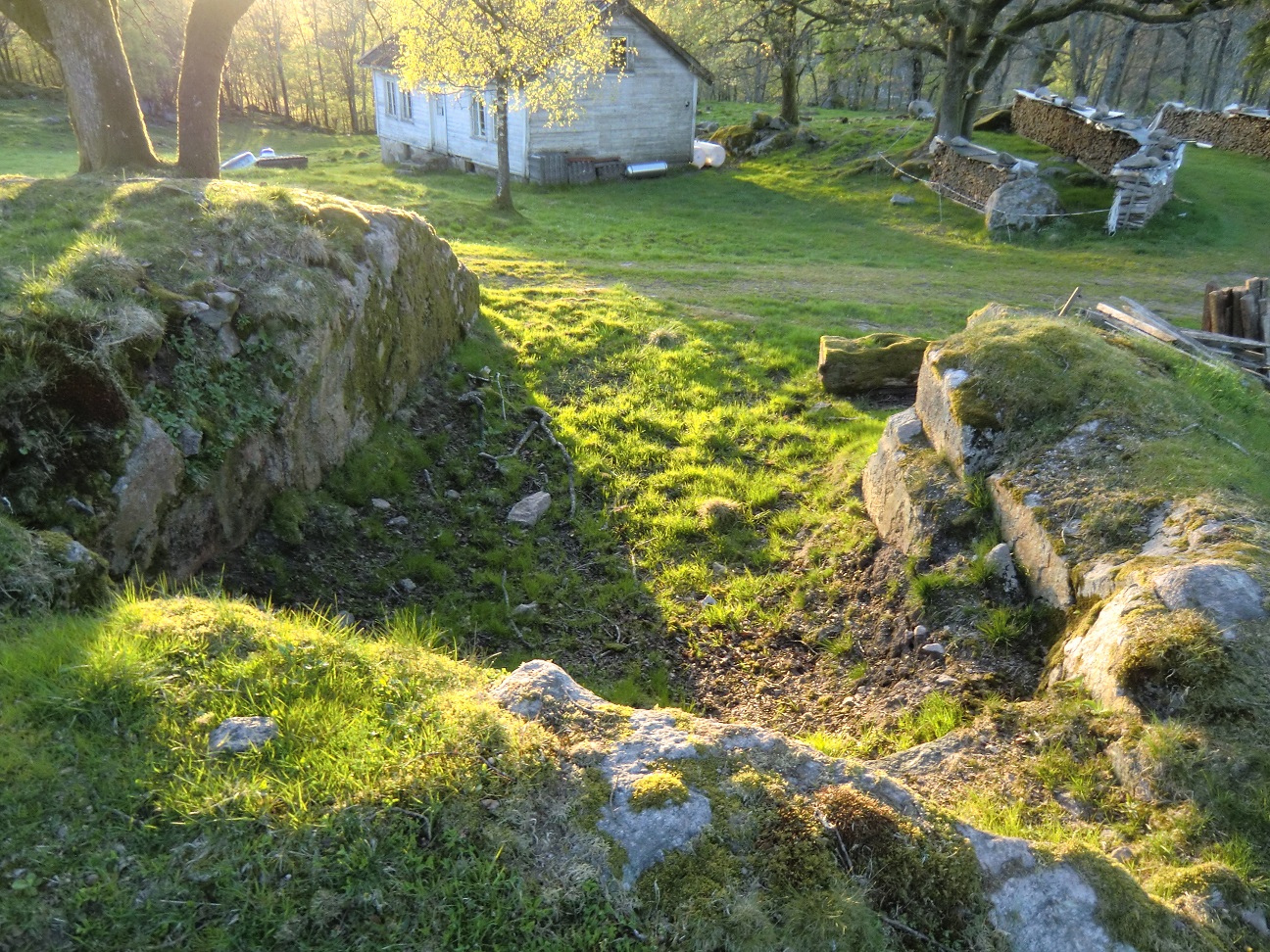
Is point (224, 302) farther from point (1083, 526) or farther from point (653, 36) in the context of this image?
point (653, 36)

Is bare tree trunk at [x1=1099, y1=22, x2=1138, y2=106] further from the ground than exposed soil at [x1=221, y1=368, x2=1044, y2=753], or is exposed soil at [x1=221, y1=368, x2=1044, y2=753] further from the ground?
bare tree trunk at [x1=1099, y1=22, x2=1138, y2=106]

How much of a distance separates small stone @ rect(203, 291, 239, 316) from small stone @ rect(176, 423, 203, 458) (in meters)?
1.15

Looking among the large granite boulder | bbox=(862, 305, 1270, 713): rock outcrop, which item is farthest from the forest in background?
bbox=(862, 305, 1270, 713): rock outcrop

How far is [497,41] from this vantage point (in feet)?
67.6

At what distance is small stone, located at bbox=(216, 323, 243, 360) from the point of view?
19.8 feet

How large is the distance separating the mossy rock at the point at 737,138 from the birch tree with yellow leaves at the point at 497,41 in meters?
11.9

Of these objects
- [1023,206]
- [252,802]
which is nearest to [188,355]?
[252,802]

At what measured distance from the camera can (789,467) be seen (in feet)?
28.6

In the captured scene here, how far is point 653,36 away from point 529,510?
94.8 ft

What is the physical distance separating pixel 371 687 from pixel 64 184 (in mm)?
7493

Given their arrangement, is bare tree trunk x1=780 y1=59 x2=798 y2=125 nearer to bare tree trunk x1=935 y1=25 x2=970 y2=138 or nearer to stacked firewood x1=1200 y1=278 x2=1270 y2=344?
bare tree trunk x1=935 y1=25 x2=970 y2=138

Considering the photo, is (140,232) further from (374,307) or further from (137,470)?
(137,470)

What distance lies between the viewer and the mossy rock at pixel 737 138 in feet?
112

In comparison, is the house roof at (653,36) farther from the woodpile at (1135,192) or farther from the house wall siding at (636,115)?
the woodpile at (1135,192)
